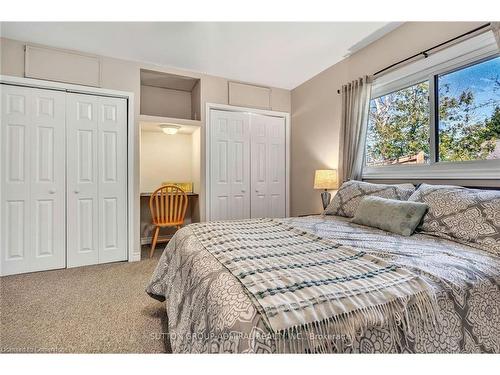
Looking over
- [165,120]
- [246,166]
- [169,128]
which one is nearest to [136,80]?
[165,120]

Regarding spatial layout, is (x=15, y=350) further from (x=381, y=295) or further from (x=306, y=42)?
(x=306, y=42)

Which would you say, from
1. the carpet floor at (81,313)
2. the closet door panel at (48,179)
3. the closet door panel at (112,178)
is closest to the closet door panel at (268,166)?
the closet door panel at (112,178)

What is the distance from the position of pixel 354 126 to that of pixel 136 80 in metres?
2.65

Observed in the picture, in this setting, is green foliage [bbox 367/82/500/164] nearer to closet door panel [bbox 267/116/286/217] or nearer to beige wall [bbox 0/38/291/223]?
closet door panel [bbox 267/116/286/217]

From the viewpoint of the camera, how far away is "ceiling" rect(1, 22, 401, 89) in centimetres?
239

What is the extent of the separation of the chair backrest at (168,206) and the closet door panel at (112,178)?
0.37 metres

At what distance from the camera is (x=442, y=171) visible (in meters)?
2.11

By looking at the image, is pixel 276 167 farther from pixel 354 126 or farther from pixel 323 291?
pixel 323 291

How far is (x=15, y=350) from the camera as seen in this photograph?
4.83 ft

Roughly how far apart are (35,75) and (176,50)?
4.89 feet

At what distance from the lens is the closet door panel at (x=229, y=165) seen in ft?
11.7

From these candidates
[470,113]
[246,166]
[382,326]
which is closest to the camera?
[382,326]

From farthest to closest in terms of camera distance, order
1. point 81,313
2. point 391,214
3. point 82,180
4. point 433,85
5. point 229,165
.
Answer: point 229,165 < point 82,180 < point 433,85 < point 81,313 < point 391,214
